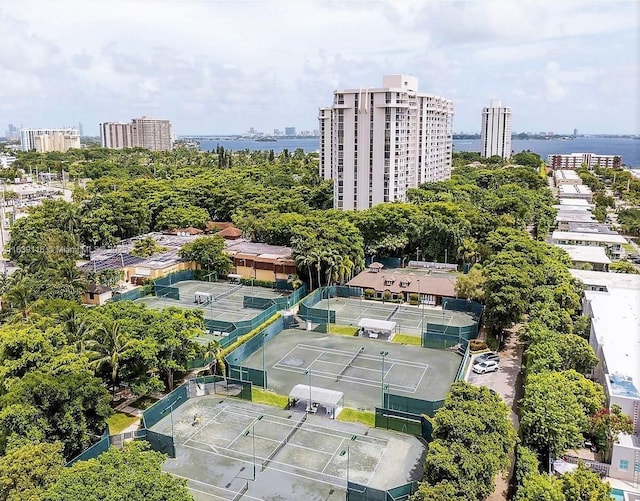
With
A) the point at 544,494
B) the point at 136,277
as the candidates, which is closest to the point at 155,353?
the point at 544,494

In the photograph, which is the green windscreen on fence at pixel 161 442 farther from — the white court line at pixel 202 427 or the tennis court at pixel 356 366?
the tennis court at pixel 356 366

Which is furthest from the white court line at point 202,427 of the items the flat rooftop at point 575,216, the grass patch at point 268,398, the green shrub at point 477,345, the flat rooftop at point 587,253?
the flat rooftop at point 575,216

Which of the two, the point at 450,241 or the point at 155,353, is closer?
the point at 155,353

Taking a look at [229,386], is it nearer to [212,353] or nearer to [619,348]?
[212,353]

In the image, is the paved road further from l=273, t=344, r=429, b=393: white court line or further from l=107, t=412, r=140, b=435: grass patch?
l=107, t=412, r=140, b=435: grass patch

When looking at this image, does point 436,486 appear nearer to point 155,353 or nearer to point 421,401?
point 421,401

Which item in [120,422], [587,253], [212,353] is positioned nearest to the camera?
[120,422]

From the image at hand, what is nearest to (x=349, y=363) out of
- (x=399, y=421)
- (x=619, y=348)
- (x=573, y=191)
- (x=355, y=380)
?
(x=355, y=380)
